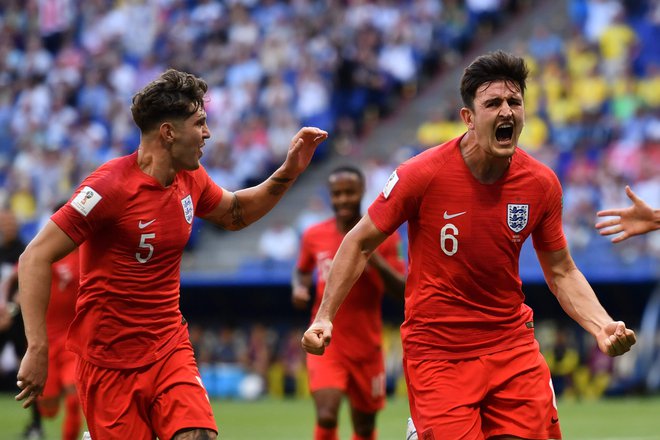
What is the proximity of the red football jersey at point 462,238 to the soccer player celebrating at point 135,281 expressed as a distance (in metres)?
1.22

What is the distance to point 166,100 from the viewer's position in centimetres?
695

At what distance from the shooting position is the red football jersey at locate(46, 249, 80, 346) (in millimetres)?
11812

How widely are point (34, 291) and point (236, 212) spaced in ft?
5.19

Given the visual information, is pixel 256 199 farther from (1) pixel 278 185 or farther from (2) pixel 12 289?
(2) pixel 12 289

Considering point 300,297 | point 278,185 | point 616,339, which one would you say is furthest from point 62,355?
point 616,339

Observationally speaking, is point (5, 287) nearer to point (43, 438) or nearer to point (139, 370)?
point (43, 438)

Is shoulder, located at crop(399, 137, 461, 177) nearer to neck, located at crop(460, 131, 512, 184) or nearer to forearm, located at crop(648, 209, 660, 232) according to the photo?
neck, located at crop(460, 131, 512, 184)

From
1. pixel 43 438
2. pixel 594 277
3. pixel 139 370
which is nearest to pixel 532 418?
pixel 139 370

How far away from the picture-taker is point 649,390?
19.2 m

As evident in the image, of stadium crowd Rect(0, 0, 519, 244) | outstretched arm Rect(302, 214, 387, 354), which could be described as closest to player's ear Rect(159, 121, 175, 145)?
outstretched arm Rect(302, 214, 387, 354)

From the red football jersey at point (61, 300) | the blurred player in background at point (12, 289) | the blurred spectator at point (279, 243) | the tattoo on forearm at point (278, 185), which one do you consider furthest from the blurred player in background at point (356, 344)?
the blurred spectator at point (279, 243)

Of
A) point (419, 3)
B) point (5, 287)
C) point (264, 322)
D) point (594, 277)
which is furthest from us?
point (419, 3)

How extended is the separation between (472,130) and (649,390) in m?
13.6

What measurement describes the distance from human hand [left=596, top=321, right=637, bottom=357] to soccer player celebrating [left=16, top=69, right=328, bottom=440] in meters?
2.17
